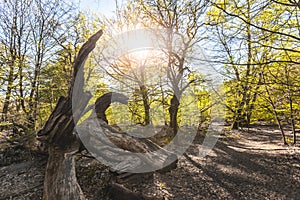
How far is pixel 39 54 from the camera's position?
5.17 m

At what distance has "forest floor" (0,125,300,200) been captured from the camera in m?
2.74

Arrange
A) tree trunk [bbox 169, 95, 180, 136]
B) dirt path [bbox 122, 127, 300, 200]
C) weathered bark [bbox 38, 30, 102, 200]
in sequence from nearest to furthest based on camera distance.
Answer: weathered bark [bbox 38, 30, 102, 200] → dirt path [bbox 122, 127, 300, 200] → tree trunk [bbox 169, 95, 180, 136]

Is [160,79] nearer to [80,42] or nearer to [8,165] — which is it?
[80,42]

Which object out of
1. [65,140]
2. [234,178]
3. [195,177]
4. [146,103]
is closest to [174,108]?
[146,103]

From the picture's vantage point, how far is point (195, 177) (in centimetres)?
340

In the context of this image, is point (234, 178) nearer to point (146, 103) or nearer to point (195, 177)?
point (195, 177)

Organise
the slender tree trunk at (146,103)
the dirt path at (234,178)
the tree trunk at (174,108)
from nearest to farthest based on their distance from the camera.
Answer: the dirt path at (234,178) → the slender tree trunk at (146,103) → the tree trunk at (174,108)

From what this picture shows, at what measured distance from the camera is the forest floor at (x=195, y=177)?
2.74 m

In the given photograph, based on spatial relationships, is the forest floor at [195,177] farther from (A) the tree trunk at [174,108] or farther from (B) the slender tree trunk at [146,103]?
(B) the slender tree trunk at [146,103]

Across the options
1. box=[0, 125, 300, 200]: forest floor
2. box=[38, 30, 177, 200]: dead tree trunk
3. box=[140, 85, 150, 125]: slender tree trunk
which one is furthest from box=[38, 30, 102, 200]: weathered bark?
box=[140, 85, 150, 125]: slender tree trunk

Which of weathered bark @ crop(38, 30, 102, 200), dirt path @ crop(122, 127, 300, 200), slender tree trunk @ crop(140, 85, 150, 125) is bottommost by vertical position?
dirt path @ crop(122, 127, 300, 200)

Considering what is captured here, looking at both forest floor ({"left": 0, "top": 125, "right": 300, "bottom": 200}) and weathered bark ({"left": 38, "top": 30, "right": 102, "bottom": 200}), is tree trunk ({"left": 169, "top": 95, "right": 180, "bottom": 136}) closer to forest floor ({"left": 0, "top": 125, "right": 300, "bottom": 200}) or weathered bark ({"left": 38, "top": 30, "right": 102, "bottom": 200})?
forest floor ({"left": 0, "top": 125, "right": 300, "bottom": 200})

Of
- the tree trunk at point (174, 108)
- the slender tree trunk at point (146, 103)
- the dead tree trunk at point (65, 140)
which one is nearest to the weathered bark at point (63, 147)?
the dead tree trunk at point (65, 140)

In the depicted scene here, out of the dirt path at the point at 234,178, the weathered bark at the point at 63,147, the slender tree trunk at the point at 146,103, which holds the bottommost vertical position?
the dirt path at the point at 234,178
